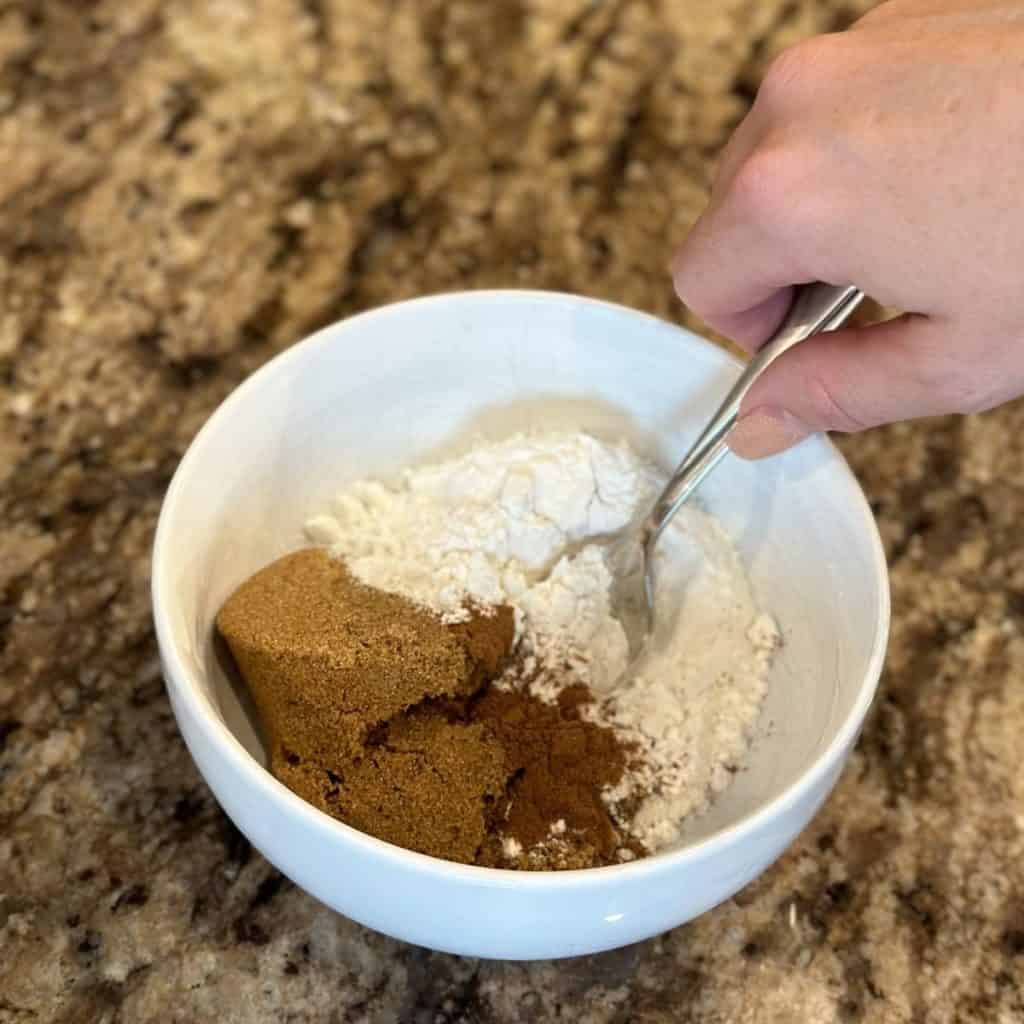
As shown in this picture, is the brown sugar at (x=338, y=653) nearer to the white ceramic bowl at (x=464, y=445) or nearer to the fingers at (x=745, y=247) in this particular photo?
the white ceramic bowl at (x=464, y=445)

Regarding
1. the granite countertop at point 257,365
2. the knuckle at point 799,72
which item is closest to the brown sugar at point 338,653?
the granite countertop at point 257,365

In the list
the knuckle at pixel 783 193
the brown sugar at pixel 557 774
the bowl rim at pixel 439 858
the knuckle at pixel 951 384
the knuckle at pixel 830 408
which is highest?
the knuckle at pixel 783 193

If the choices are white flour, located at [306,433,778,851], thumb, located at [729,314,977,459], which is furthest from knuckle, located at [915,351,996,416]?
white flour, located at [306,433,778,851]

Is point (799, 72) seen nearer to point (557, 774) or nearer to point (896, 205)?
point (896, 205)

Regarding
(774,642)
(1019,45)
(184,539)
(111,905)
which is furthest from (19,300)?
(1019,45)

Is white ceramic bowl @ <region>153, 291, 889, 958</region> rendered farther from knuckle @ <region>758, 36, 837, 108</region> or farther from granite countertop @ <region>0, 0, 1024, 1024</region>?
knuckle @ <region>758, 36, 837, 108</region>

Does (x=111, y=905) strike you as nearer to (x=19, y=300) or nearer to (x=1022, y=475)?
(x=19, y=300)
